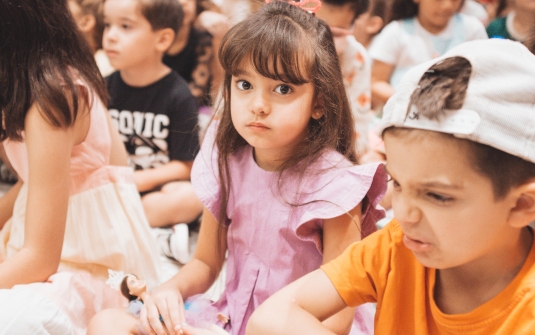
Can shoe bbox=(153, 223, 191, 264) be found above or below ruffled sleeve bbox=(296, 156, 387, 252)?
below

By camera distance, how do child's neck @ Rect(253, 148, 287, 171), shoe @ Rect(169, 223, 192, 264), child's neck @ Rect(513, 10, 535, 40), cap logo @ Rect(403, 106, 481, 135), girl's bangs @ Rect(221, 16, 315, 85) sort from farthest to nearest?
1. child's neck @ Rect(513, 10, 535, 40)
2. shoe @ Rect(169, 223, 192, 264)
3. child's neck @ Rect(253, 148, 287, 171)
4. girl's bangs @ Rect(221, 16, 315, 85)
5. cap logo @ Rect(403, 106, 481, 135)

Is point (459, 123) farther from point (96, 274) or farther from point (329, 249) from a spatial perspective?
point (96, 274)

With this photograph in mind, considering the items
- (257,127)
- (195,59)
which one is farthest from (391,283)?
(195,59)

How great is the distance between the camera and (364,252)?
765mm

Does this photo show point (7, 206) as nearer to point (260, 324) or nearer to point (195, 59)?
point (260, 324)

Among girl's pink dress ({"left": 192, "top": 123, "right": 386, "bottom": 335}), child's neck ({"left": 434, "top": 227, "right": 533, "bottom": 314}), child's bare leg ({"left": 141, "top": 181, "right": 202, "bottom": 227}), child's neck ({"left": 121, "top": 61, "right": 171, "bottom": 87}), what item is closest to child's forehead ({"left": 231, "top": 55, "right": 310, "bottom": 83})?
girl's pink dress ({"left": 192, "top": 123, "right": 386, "bottom": 335})

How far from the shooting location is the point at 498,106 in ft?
1.90

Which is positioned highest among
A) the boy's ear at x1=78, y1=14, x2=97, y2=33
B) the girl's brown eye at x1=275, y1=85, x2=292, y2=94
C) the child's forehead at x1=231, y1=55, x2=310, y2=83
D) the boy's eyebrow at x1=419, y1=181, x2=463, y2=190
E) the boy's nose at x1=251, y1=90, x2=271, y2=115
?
the child's forehead at x1=231, y1=55, x2=310, y2=83

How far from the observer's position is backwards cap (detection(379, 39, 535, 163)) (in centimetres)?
58

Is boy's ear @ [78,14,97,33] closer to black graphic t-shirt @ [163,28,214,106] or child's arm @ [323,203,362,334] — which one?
black graphic t-shirt @ [163,28,214,106]

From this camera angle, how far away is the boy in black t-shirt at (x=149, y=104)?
1688mm

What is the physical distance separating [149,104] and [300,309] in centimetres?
110

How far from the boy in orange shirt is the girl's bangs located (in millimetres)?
250

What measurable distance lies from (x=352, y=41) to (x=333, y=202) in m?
1.08
